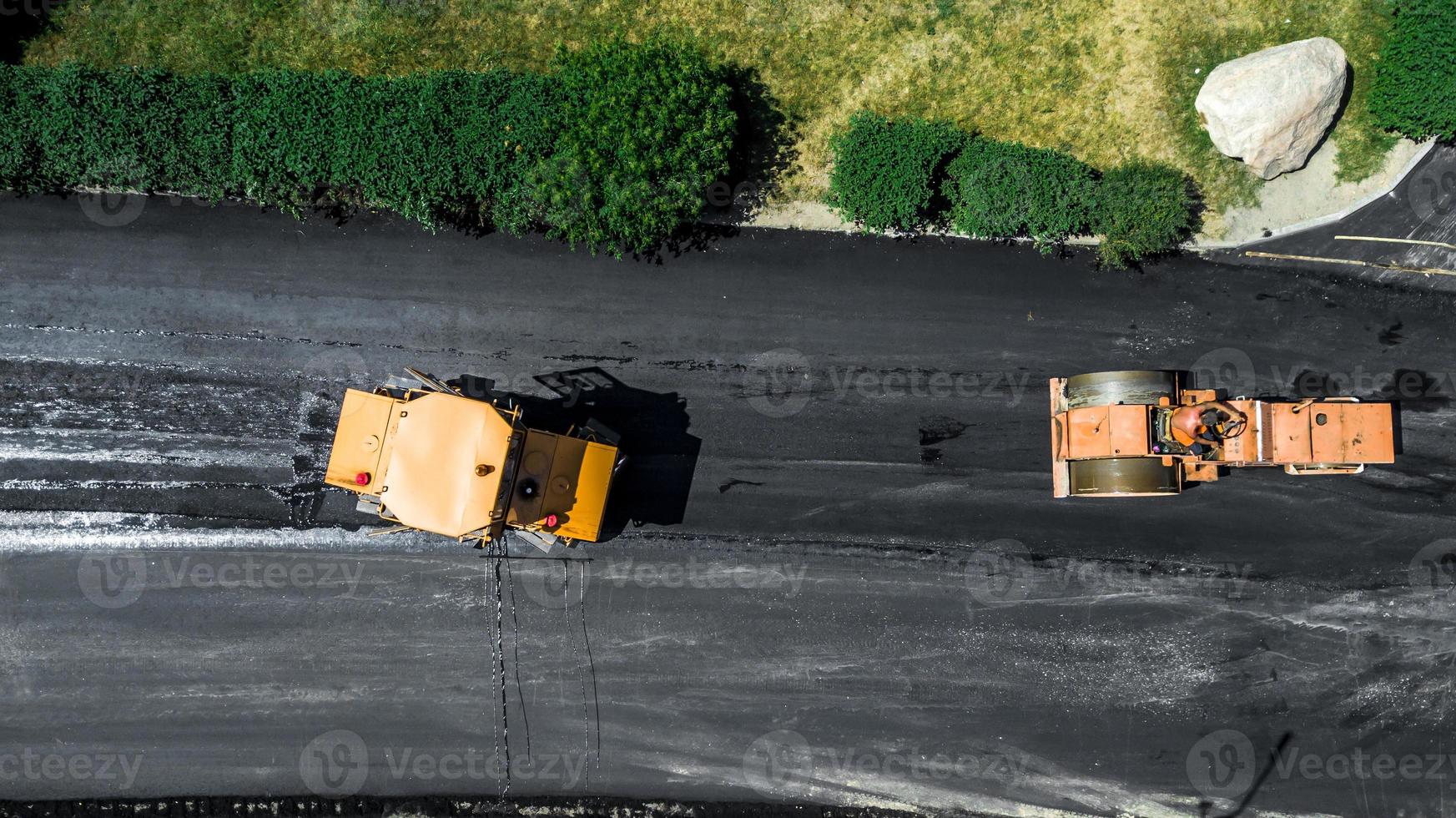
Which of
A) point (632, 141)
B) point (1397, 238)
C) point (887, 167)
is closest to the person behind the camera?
point (632, 141)

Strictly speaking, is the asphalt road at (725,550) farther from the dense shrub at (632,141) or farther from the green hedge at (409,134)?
the dense shrub at (632,141)

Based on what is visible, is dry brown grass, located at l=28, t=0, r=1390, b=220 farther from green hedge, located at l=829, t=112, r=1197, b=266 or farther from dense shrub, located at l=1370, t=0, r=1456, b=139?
green hedge, located at l=829, t=112, r=1197, b=266

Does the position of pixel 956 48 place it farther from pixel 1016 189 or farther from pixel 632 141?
pixel 632 141

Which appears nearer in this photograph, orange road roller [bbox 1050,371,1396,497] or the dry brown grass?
orange road roller [bbox 1050,371,1396,497]

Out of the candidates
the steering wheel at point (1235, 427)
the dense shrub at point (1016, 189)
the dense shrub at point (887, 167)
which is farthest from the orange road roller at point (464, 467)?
the steering wheel at point (1235, 427)

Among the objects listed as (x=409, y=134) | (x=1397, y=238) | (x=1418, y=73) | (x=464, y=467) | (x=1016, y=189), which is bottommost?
(x=464, y=467)

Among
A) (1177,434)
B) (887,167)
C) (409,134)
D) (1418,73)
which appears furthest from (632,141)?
(1418,73)

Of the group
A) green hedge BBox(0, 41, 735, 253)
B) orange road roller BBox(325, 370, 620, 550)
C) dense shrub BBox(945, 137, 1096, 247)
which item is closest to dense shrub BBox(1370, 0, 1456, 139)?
dense shrub BBox(945, 137, 1096, 247)
